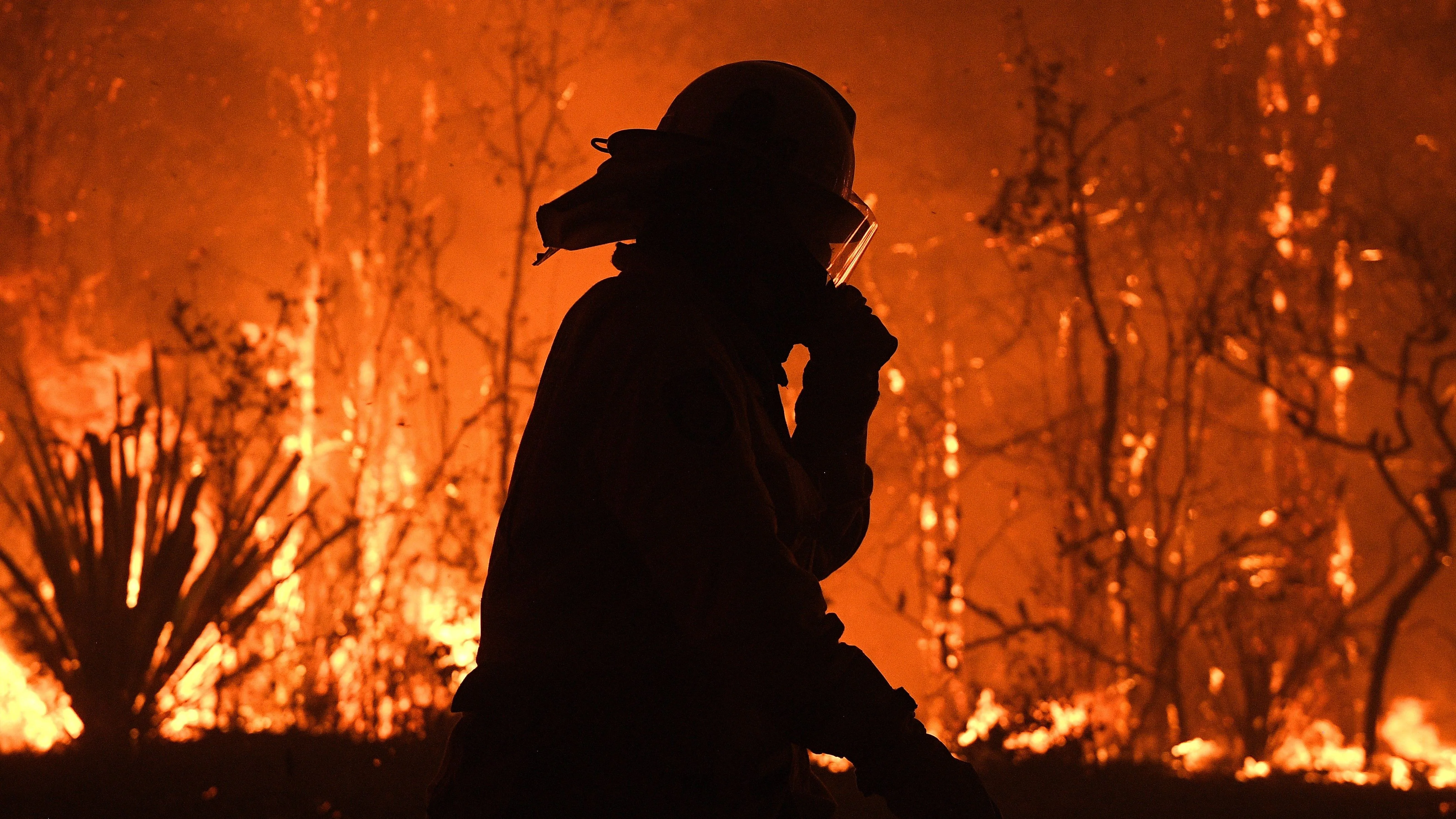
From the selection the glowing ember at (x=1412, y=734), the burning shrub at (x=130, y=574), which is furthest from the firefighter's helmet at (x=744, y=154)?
the glowing ember at (x=1412, y=734)

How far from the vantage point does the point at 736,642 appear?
23.4 inches

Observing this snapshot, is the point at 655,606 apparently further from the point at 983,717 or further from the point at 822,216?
the point at 983,717

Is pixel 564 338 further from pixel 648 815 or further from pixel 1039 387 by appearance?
pixel 1039 387

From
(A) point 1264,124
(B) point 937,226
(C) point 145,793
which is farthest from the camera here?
(B) point 937,226

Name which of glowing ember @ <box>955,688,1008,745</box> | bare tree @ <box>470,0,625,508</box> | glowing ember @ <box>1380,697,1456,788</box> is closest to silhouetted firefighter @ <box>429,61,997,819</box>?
glowing ember @ <box>955,688,1008,745</box>

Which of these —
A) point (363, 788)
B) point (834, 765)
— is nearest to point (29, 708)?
point (363, 788)

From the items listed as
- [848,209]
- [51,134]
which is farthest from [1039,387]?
[51,134]

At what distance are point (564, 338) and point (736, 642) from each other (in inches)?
11.5

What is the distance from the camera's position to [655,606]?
0.68 m

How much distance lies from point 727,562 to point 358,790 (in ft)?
7.37

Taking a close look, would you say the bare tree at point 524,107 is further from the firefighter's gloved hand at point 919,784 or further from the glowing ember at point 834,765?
the firefighter's gloved hand at point 919,784

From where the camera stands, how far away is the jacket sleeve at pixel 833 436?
82 centimetres

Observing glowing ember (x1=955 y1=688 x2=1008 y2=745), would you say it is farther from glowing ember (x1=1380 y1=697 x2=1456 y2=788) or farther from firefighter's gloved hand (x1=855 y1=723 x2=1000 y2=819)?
firefighter's gloved hand (x1=855 y1=723 x2=1000 y2=819)

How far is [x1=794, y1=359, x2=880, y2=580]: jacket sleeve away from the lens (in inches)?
32.2
